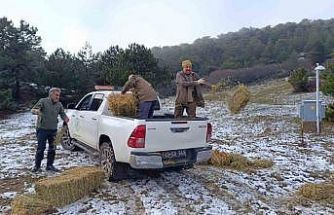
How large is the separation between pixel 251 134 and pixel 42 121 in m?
8.11

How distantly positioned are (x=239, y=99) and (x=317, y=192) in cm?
1182

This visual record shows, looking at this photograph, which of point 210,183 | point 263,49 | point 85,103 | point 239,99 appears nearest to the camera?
point 210,183

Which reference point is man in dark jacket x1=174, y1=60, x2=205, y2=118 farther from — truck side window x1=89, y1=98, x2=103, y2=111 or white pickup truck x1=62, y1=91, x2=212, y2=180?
truck side window x1=89, y1=98, x2=103, y2=111

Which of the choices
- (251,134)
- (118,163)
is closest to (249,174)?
(118,163)

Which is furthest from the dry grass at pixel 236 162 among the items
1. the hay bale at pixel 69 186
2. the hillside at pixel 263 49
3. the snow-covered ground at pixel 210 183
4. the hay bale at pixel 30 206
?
the hillside at pixel 263 49

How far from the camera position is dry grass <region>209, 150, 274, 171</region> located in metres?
9.25

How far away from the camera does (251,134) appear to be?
1434cm

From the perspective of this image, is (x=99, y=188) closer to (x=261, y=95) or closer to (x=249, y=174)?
(x=249, y=174)

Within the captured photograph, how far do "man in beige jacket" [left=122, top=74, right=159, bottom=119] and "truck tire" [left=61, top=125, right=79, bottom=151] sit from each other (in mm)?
2931

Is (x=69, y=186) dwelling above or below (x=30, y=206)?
above

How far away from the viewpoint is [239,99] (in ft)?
62.5

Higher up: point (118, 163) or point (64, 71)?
point (64, 71)

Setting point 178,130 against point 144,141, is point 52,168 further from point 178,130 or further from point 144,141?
point 178,130

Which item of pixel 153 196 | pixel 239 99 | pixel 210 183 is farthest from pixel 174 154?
pixel 239 99
